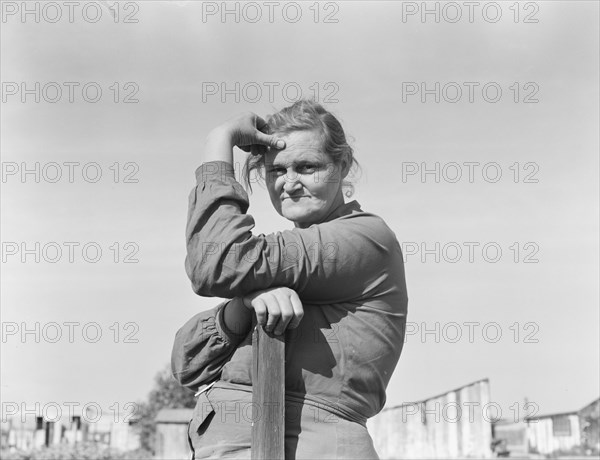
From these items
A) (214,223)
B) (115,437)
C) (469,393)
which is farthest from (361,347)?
(115,437)

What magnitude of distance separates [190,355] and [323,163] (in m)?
0.78

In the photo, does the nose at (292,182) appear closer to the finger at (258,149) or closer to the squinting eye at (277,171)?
the squinting eye at (277,171)

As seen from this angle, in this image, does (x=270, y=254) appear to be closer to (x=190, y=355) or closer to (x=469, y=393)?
(x=190, y=355)

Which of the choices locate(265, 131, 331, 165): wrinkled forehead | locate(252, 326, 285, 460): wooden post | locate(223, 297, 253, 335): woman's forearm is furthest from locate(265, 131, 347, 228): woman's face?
locate(252, 326, 285, 460): wooden post

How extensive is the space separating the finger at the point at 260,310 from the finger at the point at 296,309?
8 centimetres

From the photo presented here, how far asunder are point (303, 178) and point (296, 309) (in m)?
0.55

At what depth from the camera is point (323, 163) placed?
3.15 metres

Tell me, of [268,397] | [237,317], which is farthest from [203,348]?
[268,397]

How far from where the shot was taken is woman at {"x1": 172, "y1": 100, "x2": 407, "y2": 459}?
9.15ft

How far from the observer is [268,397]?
9.24ft

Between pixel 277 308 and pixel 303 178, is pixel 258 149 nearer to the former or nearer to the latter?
pixel 303 178

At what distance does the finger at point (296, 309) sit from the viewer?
278 cm

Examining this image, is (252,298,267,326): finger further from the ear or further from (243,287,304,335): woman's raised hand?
the ear

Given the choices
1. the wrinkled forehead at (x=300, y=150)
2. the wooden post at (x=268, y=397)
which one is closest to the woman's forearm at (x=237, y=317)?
the wooden post at (x=268, y=397)
